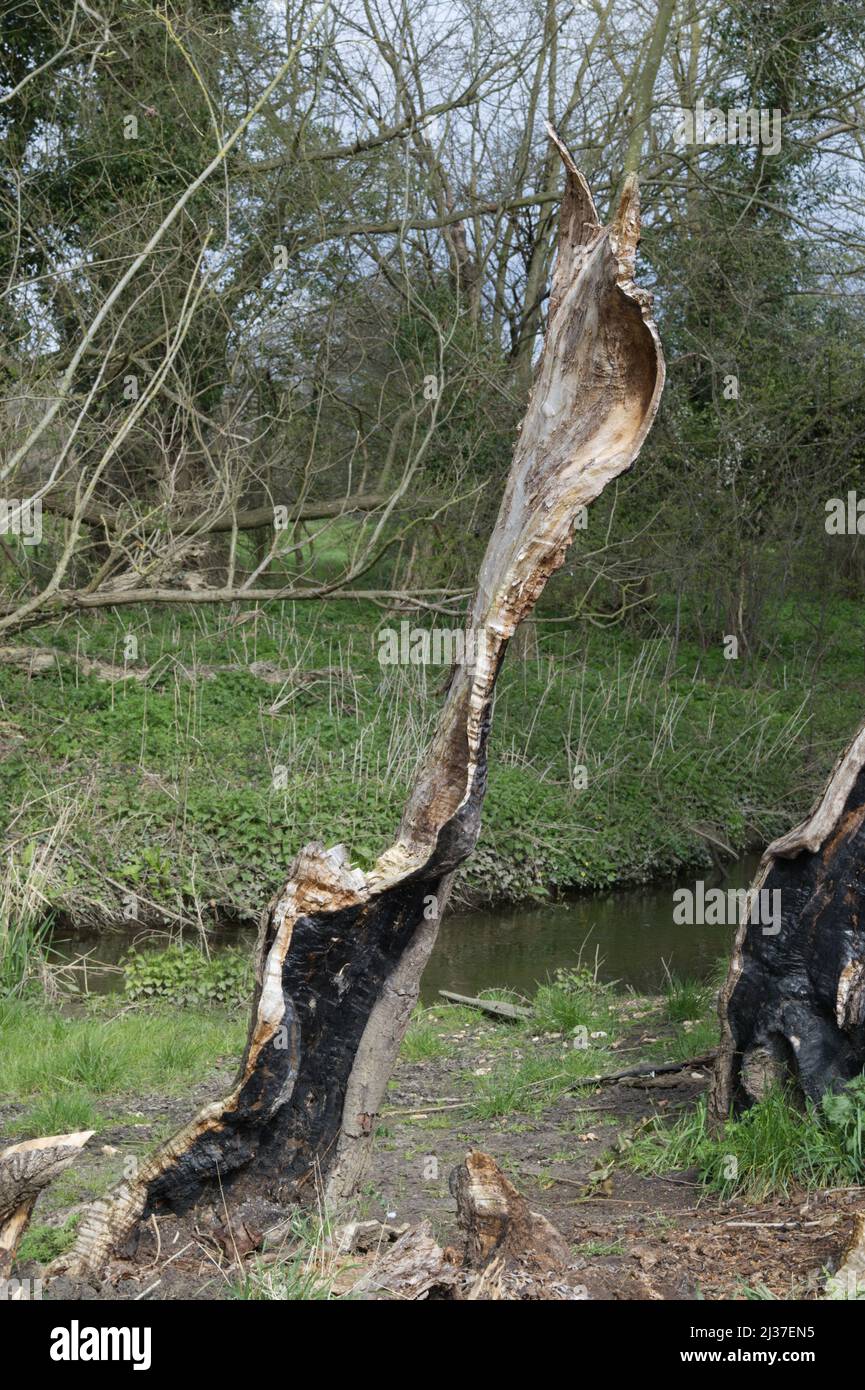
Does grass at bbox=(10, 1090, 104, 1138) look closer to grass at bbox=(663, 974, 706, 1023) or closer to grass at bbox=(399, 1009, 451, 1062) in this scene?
grass at bbox=(399, 1009, 451, 1062)

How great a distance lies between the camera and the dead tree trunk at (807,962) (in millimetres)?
4078

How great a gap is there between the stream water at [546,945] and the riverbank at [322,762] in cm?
25

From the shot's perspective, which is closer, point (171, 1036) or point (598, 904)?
point (171, 1036)

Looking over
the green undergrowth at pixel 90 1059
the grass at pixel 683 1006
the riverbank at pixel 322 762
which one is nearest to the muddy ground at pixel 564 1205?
the green undergrowth at pixel 90 1059

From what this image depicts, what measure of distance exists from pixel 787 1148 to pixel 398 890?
56.7 inches

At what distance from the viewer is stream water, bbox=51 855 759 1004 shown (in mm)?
9391

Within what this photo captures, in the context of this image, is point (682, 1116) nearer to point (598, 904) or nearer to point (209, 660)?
point (598, 904)

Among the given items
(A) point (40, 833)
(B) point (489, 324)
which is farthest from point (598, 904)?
(B) point (489, 324)

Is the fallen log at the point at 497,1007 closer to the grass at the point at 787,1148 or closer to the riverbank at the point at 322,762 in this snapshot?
the riverbank at the point at 322,762

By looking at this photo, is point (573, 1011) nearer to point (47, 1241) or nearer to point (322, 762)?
point (47, 1241)

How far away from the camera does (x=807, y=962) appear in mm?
4125

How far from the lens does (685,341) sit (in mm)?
15688

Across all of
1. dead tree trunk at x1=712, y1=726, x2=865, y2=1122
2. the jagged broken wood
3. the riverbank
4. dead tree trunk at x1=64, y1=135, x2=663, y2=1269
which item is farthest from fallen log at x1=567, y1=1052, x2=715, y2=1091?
the riverbank

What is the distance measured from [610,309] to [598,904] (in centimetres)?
882
